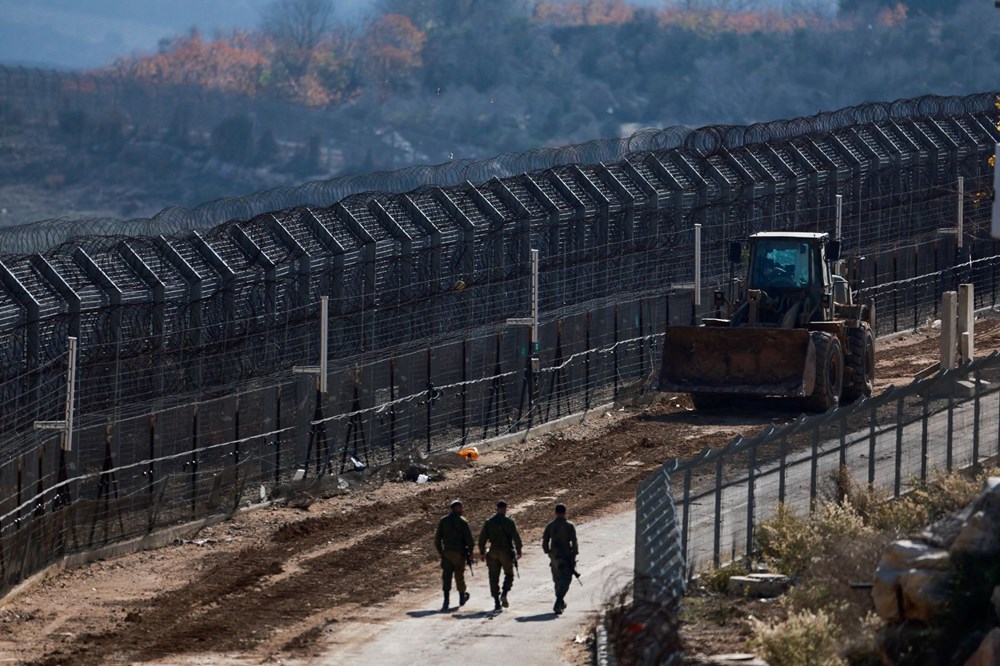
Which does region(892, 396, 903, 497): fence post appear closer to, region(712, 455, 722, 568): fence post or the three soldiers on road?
region(712, 455, 722, 568): fence post

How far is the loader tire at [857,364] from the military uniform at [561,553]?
1321 cm

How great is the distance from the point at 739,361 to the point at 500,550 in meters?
11.5

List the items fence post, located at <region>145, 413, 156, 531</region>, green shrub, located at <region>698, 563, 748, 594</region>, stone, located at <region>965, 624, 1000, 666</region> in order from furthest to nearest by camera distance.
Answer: fence post, located at <region>145, 413, 156, 531</region> < green shrub, located at <region>698, 563, 748, 594</region> < stone, located at <region>965, 624, 1000, 666</region>

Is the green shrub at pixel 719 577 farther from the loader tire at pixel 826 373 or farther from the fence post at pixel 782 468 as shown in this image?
the loader tire at pixel 826 373

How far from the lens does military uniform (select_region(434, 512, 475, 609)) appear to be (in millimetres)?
21625

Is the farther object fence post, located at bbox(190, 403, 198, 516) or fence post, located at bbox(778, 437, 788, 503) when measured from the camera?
fence post, located at bbox(190, 403, 198, 516)

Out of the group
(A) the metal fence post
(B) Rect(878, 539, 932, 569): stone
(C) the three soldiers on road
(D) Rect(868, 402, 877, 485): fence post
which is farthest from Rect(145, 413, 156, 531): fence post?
(B) Rect(878, 539, 932, 569): stone

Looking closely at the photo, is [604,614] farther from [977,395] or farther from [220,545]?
[220,545]

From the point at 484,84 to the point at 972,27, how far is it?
42.4 meters

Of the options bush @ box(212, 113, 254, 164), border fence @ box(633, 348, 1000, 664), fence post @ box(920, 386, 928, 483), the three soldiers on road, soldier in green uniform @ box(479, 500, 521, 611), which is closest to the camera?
border fence @ box(633, 348, 1000, 664)

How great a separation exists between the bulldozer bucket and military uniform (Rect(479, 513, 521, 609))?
36.1 feet

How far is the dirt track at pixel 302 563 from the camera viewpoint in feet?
67.7

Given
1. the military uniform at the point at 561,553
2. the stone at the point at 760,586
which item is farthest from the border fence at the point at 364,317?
the stone at the point at 760,586

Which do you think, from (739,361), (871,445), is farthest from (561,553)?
(739,361)
